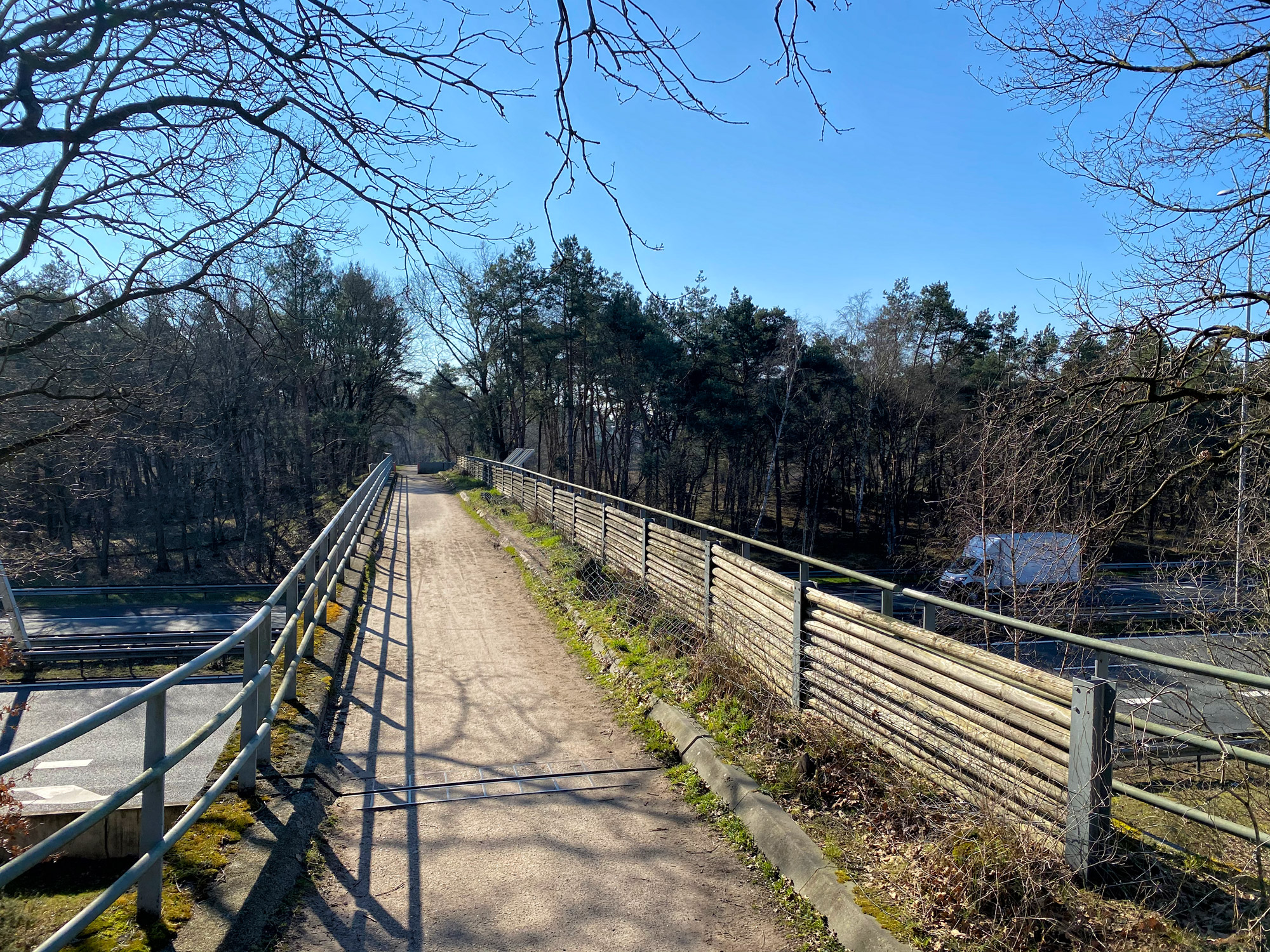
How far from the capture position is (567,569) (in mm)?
12234

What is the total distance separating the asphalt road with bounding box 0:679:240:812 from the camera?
1051cm

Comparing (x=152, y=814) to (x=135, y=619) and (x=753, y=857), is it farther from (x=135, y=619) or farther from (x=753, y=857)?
(x=135, y=619)

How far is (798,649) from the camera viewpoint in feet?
18.7

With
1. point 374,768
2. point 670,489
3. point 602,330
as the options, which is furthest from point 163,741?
point 670,489

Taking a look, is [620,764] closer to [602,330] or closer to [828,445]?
[602,330]

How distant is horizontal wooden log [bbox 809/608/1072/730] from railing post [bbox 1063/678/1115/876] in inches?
4.4

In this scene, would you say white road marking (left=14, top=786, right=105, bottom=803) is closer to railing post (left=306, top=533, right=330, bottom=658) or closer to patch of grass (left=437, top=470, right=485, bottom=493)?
railing post (left=306, top=533, right=330, bottom=658)

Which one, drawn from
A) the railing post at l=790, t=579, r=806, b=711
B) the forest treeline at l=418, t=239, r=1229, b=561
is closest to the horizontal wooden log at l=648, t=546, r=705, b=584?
the railing post at l=790, t=579, r=806, b=711

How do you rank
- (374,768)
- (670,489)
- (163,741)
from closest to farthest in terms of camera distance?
1. (163,741)
2. (374,768)
3. (670,489)

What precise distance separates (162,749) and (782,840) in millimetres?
3001

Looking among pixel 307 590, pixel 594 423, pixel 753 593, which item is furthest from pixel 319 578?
pixel 594 423

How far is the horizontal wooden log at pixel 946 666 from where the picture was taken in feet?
11.6

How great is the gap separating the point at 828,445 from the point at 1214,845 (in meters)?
42.5

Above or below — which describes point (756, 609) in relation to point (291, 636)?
above
